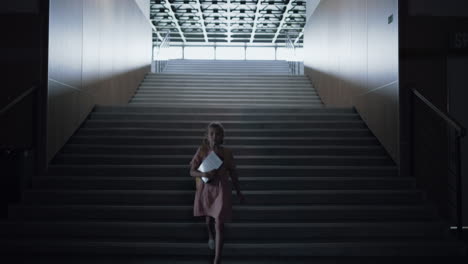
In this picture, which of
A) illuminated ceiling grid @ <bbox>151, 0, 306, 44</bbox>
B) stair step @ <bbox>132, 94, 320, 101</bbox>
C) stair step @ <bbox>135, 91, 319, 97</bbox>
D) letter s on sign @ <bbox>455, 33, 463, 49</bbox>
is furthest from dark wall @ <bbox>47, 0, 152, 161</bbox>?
illuminated ceiling grid @ <bbox>151, 0, 306, 44</bbox>

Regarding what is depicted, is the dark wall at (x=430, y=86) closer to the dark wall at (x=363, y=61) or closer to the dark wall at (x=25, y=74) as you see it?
the dark wall at (x=363, y=61)

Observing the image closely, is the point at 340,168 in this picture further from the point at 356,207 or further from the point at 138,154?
the point at 138,154

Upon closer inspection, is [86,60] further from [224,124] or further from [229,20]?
[229,20]

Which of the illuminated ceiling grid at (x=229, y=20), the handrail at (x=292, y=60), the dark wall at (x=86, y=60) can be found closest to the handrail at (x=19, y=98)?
the dark wall at (x=86, y=60)

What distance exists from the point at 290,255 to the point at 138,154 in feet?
9.85

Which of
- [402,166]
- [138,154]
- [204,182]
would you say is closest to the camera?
[204,182]

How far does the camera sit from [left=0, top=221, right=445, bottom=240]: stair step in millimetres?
5488

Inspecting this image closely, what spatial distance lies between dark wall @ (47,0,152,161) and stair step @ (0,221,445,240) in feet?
4.70

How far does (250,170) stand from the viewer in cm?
671

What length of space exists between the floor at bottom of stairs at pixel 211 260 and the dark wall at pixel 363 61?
1.98 m

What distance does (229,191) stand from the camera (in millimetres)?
4520

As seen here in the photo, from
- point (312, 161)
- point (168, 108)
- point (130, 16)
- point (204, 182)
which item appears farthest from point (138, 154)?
point (130, 16)

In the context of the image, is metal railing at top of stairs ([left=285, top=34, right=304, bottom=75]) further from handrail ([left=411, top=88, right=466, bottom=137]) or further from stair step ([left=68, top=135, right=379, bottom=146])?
handrail ([left=411, top=88, right=466, bottom=137])

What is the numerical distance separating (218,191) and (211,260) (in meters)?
0.90
